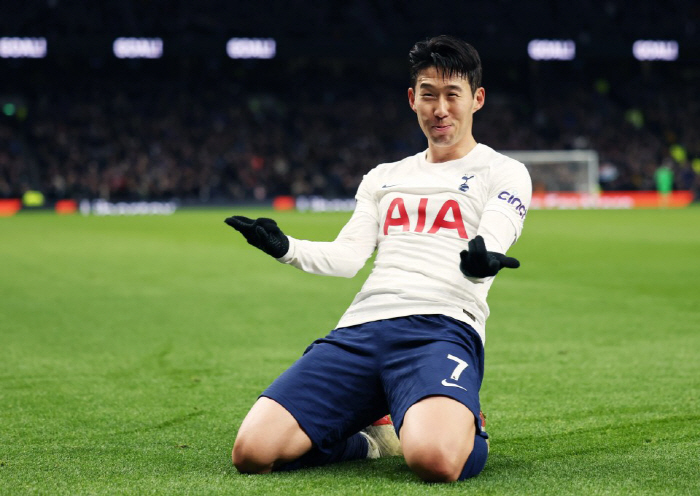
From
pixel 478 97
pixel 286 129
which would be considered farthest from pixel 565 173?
pixel 478 97

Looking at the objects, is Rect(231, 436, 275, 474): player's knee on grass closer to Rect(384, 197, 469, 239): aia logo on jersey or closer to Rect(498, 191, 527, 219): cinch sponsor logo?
Rect(384, 197, 469, 239): aia logo on jersey

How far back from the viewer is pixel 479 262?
11.1 feet

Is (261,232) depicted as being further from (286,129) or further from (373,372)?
(286,129)

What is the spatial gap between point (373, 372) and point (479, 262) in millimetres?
754

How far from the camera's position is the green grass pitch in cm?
369

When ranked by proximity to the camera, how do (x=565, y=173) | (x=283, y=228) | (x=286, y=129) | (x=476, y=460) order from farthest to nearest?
(x=286, y=129)
(x=565, y=173)
(x=283, y=228)
(x=476, y=460)

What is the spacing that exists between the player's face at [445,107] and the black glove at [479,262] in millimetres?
816

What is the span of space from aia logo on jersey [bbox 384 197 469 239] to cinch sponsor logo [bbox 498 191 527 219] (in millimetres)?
211

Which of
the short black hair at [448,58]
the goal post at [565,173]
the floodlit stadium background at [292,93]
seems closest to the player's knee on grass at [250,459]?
the short black hair at [448,58]

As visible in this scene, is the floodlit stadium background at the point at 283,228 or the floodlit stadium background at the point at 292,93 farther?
the floodlit stadium background at the point at 292,93

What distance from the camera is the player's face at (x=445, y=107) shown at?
4.02 meters

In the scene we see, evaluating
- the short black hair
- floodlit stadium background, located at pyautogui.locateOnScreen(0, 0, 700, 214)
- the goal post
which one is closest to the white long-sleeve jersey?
the short black hair

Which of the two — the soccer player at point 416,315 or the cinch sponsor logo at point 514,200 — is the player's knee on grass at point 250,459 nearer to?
the soccer player at point 416,315

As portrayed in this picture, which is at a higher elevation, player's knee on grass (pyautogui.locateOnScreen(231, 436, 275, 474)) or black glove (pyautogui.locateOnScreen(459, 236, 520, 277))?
black glove (pyautogui.locateOnScreen(459, 236, 520, 277))
